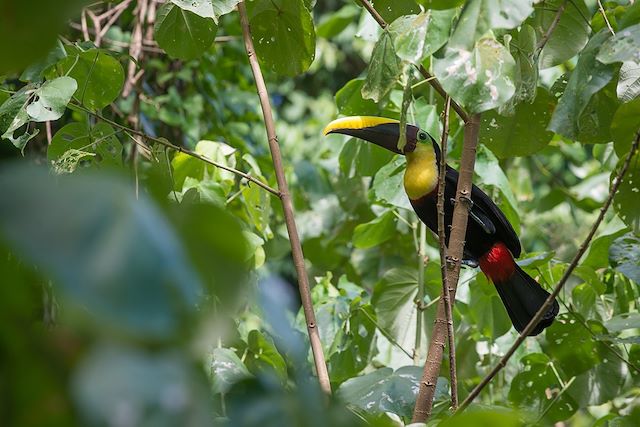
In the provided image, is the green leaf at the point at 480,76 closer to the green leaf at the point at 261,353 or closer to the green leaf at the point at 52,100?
the green leaf at the point at 52,100

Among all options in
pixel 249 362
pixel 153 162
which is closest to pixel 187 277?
pixel 153 162

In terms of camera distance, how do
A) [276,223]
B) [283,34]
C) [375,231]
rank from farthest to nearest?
[276,223], [375,231], [283,34]

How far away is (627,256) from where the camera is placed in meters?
1.70

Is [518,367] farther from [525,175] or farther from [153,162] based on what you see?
[153,162]

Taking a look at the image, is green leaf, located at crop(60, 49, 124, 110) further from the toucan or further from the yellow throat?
the yellow throat

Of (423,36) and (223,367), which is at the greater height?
(423,36)

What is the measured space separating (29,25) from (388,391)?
1329mm

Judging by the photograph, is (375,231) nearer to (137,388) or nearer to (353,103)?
(353,103)

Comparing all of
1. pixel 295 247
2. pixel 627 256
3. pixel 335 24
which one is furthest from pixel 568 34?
pixel 335 24

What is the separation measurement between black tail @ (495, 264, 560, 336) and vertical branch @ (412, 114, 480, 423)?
0.77 meters

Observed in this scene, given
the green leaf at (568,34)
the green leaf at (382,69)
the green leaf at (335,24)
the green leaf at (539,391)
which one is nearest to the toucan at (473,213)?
the green leaf at (539,391)

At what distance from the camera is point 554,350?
189 centimetres

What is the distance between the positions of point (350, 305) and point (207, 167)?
1.68 feet

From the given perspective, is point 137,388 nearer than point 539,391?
Yes
